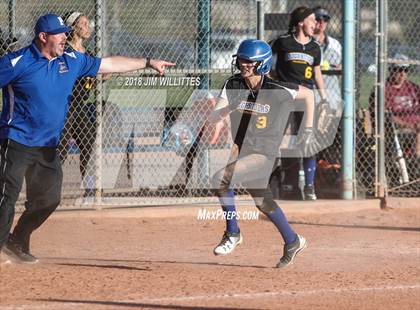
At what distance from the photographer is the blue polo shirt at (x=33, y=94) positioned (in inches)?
307

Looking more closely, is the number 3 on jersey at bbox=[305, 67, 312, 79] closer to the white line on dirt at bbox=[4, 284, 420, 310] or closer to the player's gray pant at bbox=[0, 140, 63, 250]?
the player's gray pant at bbox=[0, 140, 63, 250]

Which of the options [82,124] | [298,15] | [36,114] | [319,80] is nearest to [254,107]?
[36,114]

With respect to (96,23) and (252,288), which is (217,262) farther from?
(96,23)

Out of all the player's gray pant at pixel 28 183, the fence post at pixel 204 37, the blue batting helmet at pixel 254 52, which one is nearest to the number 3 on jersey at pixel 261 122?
the blue batting helmet at pixel 254 52

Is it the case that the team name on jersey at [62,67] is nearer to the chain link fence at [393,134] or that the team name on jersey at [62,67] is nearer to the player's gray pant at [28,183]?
the player's gray pant at [28,183]

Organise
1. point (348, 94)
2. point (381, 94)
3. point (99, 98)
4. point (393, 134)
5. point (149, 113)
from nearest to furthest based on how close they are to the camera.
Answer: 1. point (99, 98)
2. point (149, 113)
3. point (348, 94)
4. point (381, 94)
5. point (393, 134)

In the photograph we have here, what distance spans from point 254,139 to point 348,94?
3.87 m

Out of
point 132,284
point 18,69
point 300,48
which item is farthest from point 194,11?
point 132,284

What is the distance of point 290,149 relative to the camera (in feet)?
40.7

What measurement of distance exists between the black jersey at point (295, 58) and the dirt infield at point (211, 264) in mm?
1636

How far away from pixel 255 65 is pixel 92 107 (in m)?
3.29

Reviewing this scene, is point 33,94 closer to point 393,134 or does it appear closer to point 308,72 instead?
point 308,72

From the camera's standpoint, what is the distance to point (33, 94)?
25.9 feet

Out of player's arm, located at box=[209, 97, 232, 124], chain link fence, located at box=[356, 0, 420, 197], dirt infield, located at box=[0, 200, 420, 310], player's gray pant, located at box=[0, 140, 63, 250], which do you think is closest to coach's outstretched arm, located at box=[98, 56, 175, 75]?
player's arm, located at box=[209, 97, 232, 124]
